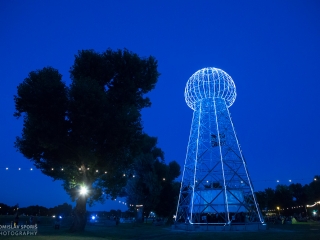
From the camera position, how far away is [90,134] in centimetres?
2658

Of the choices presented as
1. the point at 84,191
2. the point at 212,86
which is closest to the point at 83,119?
the point at 84,191

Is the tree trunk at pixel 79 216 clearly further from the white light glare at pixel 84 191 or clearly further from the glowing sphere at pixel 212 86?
the glowing sphere at pixel 212 86

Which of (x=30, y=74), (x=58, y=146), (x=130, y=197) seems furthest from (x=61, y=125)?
(x=130, y=197)

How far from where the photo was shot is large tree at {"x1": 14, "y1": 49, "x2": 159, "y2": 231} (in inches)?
1029

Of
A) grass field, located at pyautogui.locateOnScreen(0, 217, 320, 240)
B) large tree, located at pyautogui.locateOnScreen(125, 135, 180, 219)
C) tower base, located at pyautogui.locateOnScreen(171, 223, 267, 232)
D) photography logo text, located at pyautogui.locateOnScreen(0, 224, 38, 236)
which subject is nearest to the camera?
grass field, located at pyautogui.locateOnScreen(0, 217, 320, 240)

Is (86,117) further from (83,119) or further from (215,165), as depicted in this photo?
(215,165)

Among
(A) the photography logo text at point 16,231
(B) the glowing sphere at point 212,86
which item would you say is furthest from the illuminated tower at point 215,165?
(A) the photography logo text at point 16,231

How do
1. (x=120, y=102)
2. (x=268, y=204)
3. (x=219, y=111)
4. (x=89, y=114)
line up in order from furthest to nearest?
(x=268, y=204), (x=219, y=111), (x=120, y=102), (x=89, y=114)

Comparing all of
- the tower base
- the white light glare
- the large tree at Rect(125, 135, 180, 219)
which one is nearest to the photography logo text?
the white light glare

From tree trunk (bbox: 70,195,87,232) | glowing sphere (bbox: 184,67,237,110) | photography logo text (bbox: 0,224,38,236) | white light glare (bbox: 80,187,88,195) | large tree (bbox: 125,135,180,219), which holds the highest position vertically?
glowing sphere (bbox: 184,67,237,110)

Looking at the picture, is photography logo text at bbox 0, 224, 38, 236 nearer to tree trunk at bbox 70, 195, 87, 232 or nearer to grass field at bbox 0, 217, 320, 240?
grass field at bbox 0, 217, 320, 240

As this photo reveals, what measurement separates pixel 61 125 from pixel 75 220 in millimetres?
8055

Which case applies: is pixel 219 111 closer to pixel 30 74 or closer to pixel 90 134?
pixel 90 134

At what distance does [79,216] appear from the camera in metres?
27.6
